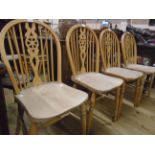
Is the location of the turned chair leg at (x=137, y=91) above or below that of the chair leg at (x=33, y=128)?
below

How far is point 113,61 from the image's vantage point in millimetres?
1845

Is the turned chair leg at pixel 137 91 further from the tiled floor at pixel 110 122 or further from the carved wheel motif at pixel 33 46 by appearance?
the carved wheel motif at pixel 33 46

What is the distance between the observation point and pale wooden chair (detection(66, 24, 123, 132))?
49.3 inches

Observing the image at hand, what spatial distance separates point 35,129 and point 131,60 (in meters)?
1.73

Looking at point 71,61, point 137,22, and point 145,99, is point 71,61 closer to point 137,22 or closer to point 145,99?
point 145,99

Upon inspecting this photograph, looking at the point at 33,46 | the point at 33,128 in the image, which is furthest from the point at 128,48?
the point at 33,128

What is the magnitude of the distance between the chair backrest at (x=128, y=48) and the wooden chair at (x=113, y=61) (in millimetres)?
160

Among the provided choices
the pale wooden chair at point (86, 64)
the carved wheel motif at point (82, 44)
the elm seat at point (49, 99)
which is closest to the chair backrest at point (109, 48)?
the pale wooden chair at point (86, 64)

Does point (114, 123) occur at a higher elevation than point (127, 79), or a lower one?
lower

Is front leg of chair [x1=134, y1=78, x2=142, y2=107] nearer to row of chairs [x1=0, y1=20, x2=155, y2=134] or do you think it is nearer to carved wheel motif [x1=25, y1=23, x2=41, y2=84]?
row of chairs [x1=0, y1=20, x2=155, y2=134]

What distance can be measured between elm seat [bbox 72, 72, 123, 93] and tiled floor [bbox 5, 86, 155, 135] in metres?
0.48

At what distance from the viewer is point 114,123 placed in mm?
1538

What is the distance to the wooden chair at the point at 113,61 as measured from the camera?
5.12 feet
